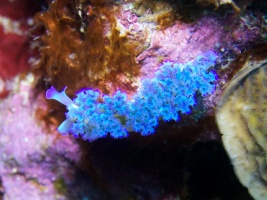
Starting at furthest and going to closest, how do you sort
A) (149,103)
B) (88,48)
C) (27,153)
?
1. (27,153)
2. (88,48)
3. (149,103)

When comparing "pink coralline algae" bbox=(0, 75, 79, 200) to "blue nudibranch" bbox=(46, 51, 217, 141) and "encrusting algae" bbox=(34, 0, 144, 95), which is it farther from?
"blue nudibranch" bbox=(46, 51, 217, 141)

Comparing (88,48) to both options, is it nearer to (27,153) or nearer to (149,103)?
(149,103)

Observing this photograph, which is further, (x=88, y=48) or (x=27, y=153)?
(x=27, y=153)

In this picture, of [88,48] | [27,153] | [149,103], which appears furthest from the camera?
[27,153]

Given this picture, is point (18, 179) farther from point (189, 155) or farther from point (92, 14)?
point (92, 14)

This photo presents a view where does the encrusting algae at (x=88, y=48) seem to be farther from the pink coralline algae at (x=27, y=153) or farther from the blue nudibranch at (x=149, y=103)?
the pink coralline algae at (x=27, y=153)

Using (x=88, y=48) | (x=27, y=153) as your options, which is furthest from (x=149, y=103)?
(x=27, y=153)

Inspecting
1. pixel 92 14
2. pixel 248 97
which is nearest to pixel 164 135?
pixel 248 97
